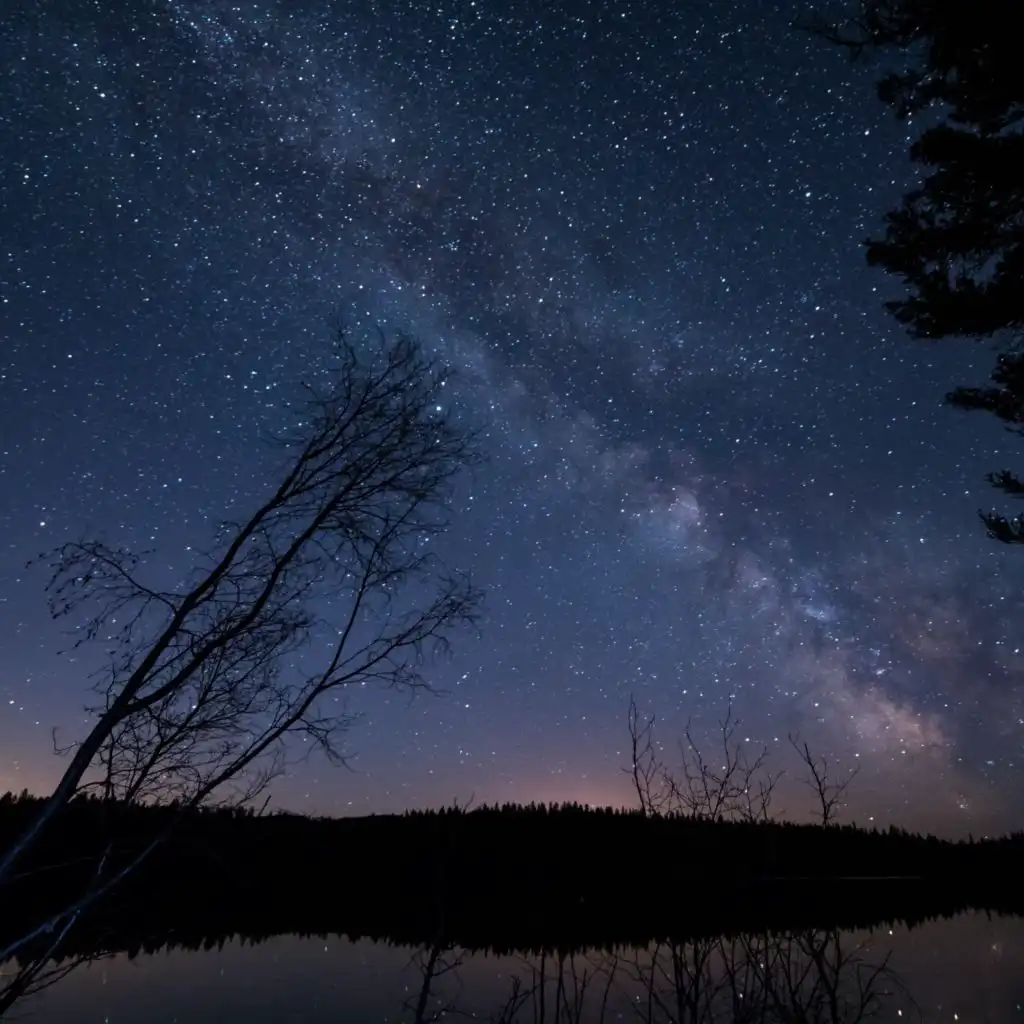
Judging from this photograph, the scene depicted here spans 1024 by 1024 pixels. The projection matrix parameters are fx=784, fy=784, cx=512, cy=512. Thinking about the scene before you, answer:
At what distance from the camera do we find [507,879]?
25.5 metres

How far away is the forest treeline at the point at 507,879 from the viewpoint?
16.7 meters

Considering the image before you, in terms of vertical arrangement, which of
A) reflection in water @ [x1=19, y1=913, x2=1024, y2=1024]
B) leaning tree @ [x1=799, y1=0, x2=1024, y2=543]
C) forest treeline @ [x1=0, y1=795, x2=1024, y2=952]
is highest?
leaning tree @ [x1=799, y1=0, x2=1024, y2=543]

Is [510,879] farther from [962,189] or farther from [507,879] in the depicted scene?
[962,189]

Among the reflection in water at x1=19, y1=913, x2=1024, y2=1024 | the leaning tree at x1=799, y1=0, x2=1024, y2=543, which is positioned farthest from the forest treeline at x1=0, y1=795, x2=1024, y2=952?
the leaning tree at x1=799, y1=0, x2=1024, y2=543

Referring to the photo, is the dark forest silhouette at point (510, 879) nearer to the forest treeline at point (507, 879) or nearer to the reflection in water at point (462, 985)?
the forest treeline at point (507, 879)

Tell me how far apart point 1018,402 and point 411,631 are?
377 inches

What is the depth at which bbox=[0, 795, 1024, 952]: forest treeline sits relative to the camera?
54.9 ft

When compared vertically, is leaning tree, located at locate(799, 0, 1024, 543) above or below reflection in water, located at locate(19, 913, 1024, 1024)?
above

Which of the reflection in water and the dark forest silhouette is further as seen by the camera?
the dark forest silhouette

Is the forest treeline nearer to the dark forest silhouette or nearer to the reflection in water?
the dark forest silhouette

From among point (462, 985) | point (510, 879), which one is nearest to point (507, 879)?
point (510, 879)

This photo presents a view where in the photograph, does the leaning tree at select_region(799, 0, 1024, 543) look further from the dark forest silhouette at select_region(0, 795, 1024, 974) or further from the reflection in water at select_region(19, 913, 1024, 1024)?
the dark forest silhouette at select_region(0, 795, 1024, 974)

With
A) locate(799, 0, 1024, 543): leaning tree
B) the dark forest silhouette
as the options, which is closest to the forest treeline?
the dark forest silhouette

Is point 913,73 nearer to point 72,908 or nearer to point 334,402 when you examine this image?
point 334,402
